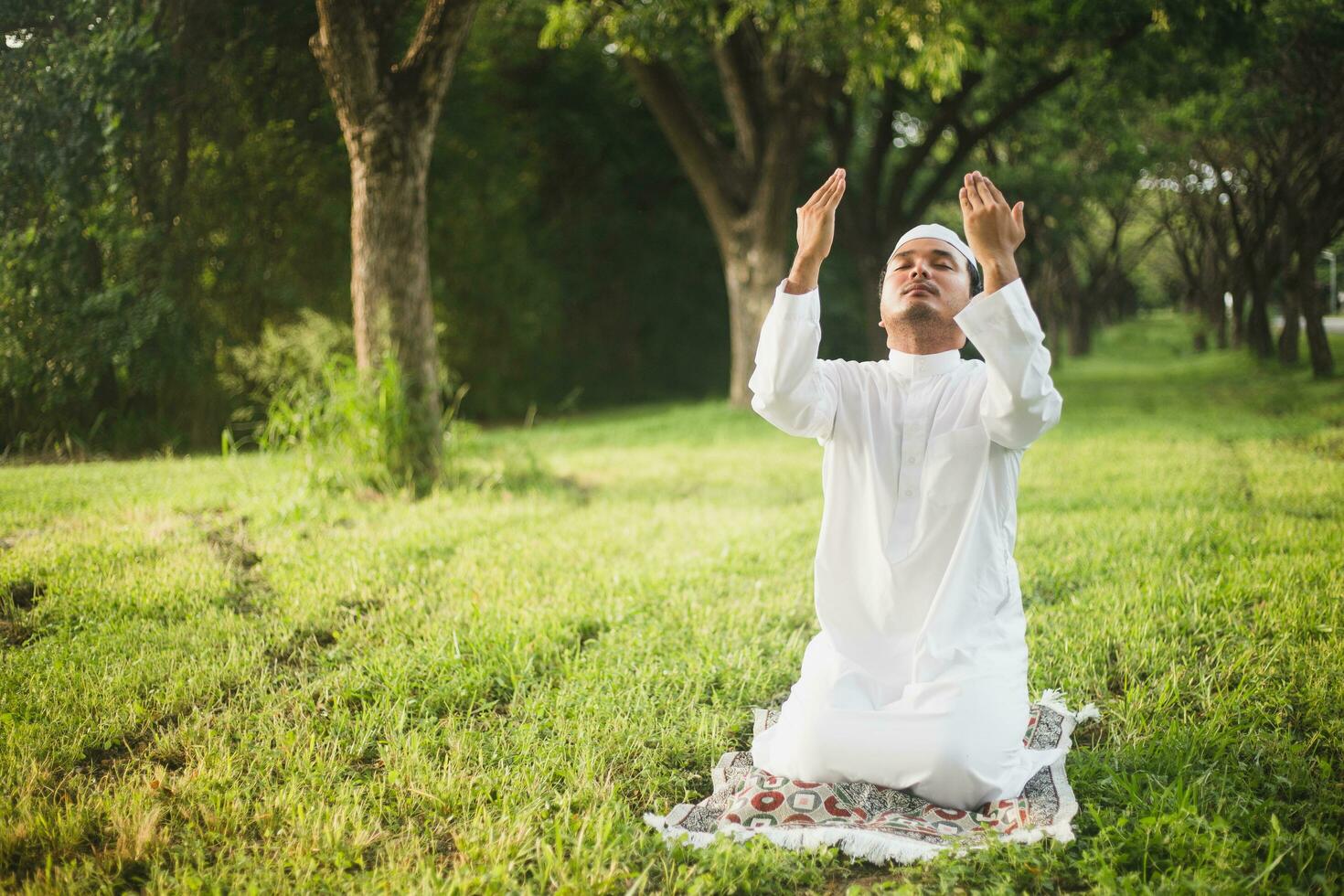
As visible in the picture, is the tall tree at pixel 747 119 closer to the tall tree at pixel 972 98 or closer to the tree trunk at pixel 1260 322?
the tall tree at pixel 972 98

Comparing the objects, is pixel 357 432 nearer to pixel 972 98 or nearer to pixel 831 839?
pixel 831 839

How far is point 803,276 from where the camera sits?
8.09 feet

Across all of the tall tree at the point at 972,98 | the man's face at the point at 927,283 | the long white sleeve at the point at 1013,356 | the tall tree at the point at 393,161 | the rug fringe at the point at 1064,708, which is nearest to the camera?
the long white sleeve at the point at 1013,356

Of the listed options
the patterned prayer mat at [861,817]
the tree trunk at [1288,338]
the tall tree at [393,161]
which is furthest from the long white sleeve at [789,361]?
the tree trunk at [1288,338]

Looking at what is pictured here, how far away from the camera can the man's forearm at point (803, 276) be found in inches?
96.8

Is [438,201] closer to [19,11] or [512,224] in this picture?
[512,224]

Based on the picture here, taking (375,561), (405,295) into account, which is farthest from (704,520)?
(405,295)

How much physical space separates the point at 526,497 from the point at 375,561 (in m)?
1.87

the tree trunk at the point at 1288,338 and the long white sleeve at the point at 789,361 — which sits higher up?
the tree trunk at the point at 1288,338

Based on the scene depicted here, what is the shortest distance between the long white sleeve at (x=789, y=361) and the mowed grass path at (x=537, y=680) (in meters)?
1.18

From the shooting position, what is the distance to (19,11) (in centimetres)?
484

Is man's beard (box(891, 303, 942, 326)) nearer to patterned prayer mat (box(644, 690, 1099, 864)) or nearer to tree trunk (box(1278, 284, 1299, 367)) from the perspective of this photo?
patterned prayer mat (box(644, 690, 1099, 864))

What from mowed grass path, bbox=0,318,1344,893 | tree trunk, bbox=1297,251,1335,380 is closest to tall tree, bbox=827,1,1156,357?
tree trunk, bbox=1297,251,1335,380

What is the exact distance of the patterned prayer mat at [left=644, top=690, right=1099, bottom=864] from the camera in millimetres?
2365
